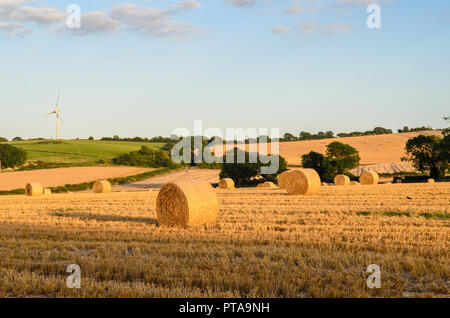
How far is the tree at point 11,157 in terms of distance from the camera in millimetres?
64688

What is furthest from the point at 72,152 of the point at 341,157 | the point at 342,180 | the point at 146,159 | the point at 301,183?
the point at 301,183

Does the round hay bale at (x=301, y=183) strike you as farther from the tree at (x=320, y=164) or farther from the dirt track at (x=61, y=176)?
the dirt track at (x=61, y=176)

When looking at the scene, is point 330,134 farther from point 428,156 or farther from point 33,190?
point 33,190

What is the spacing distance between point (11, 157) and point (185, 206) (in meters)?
60.1

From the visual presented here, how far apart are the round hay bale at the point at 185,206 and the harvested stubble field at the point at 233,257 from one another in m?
0.49

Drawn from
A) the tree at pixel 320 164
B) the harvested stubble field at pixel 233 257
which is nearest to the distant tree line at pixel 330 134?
the tree at pixel 320 164

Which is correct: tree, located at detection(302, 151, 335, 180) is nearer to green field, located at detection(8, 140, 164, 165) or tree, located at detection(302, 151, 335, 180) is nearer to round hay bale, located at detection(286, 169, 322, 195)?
round hay bale, located at detection(286, 169, 322, 195)

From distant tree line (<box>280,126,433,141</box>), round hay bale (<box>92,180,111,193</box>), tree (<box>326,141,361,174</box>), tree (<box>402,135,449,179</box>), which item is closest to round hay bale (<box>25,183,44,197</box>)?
round hay bale (<box>92,180,111,193</box>)

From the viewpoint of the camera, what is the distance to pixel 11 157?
65.2 meters

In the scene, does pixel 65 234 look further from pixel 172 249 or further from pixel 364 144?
pixel 364 144

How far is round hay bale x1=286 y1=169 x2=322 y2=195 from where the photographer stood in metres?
24.7

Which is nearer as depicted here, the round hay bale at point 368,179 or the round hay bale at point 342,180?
the round hay bale at point 368,179
